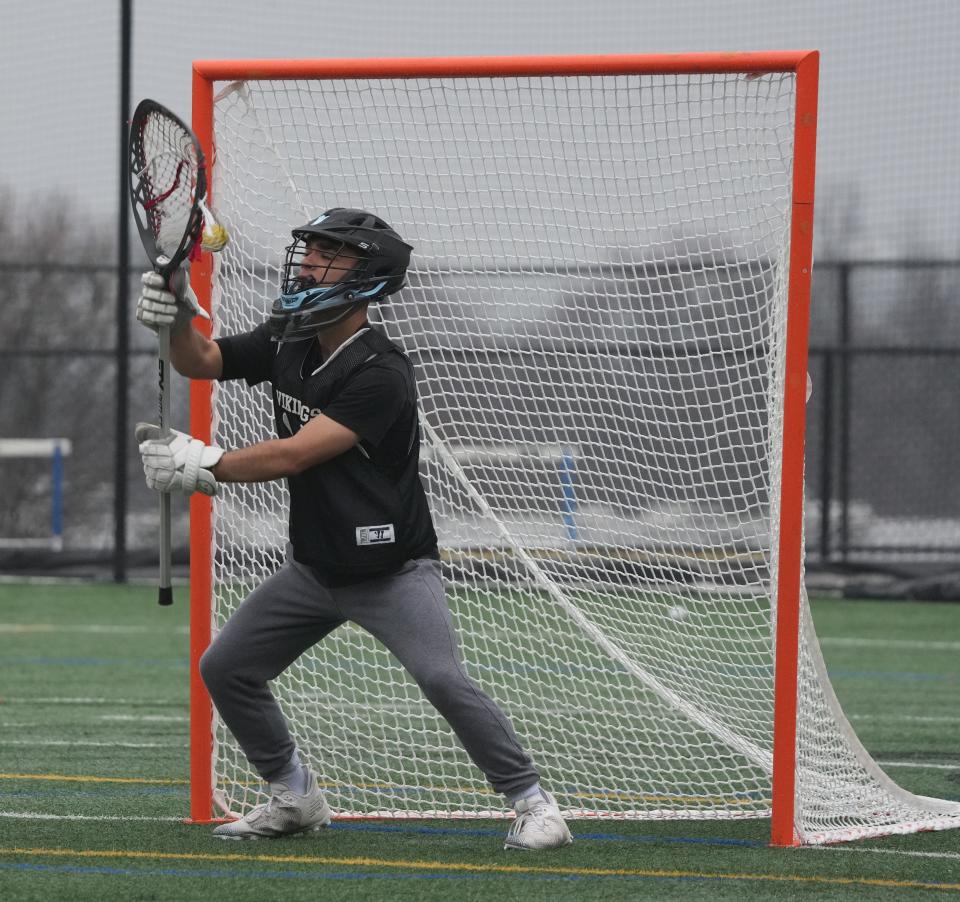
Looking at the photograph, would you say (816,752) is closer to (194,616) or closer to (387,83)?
(194,616)

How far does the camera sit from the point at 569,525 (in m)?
6.53

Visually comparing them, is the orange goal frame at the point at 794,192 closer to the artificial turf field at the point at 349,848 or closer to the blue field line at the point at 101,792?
the artificial turf field at the point at 349,848

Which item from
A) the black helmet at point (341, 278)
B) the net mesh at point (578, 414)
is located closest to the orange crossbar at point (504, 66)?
the net mesh at point (578, 414)

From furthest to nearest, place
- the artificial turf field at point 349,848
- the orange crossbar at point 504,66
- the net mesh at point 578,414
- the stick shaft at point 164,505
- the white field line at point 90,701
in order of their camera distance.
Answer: the white field line at point 90,701 → the net mesh at point 578,414 → the orange crossbar at point 504,66 → the stick shaft at point 164,505 → the artificial turf field at point 349,848

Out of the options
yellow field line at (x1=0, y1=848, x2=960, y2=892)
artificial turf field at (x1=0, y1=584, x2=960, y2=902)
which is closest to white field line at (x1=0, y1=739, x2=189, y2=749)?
artificial turf field at (x1=0, y1=584, x2=960, y2=902)

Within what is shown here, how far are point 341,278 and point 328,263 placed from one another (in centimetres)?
6

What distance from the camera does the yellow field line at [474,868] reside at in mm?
4488

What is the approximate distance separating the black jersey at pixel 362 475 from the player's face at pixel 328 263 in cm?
18

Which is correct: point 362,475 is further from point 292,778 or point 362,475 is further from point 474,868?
point 474,868

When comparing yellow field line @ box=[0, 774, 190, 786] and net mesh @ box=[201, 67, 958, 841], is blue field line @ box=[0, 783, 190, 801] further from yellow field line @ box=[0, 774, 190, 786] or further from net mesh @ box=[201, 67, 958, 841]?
net mesh @ box=[201, 67, 958, 841]

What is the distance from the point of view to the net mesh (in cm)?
536

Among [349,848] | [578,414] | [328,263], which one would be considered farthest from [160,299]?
[578,414]

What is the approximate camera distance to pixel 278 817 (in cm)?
504

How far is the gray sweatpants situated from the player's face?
85cm
